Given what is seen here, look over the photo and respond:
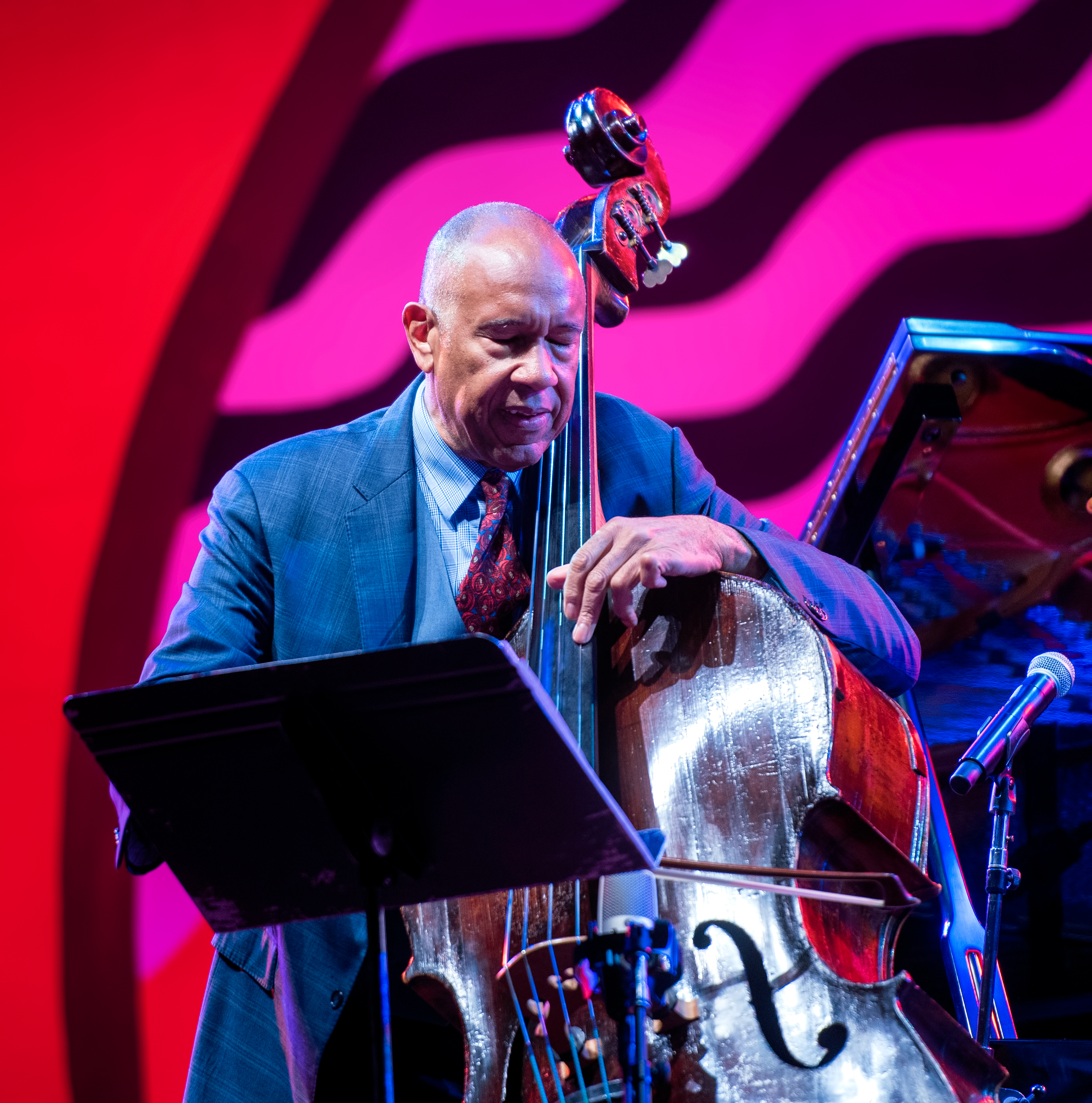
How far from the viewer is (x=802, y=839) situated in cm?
131

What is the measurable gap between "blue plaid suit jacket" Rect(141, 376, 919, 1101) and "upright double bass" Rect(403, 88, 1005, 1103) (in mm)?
223

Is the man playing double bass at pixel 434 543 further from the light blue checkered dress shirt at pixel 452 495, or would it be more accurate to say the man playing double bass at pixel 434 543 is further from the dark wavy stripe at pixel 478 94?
the dark wavy stripe at pixel 478 94

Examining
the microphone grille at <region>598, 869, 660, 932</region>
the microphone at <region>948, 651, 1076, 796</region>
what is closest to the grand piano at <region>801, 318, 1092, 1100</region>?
the microphone at <region>948, 651, 1076, 796</region>

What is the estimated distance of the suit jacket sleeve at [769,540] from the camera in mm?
1686

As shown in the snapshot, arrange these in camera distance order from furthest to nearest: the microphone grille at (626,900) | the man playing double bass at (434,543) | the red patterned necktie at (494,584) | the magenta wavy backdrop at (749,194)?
the magenta wavy backdrop at (749,194) → the red patterned necktie at (494,584) → the man playing double bass at (434,543) → the microphone grille at (626,900)

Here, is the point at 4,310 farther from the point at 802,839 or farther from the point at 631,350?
the point at 802,839

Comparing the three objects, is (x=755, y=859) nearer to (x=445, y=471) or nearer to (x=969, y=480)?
(x=445, y=471)

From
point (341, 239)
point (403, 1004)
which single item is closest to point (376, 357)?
point (341, 239)

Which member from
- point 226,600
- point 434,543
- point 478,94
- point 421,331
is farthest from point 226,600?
point 478,94

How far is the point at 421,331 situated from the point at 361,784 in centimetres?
103

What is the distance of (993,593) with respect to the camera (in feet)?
7.59

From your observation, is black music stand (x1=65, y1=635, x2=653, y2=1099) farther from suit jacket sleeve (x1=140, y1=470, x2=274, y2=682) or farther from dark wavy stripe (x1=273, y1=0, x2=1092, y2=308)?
dark wavy stripe (x1=273, y1=0, x2=1092, y2=308)

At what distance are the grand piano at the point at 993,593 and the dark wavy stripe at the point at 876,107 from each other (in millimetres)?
1169

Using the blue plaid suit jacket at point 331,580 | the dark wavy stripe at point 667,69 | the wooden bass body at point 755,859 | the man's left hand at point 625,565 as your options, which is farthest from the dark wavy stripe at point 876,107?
the wooden bass body at point 755,859
